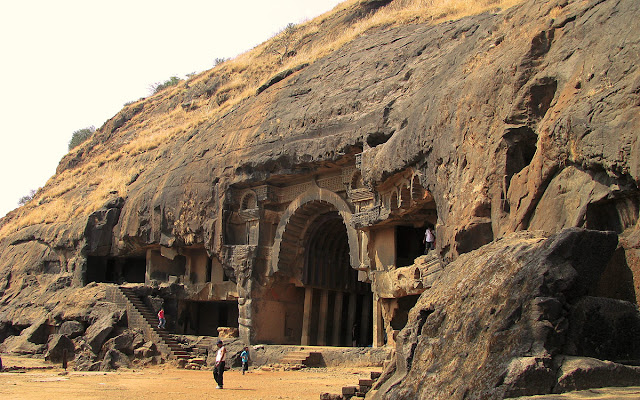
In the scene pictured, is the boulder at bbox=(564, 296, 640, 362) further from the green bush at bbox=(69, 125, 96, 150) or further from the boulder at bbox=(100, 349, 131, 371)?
the green bush at bbox=(69, 125, 96, 150)

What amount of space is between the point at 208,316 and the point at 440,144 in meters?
17.0

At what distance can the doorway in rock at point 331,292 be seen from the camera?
2488 centimetres

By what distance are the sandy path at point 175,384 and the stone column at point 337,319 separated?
4.83 meters

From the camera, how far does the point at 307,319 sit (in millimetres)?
24750

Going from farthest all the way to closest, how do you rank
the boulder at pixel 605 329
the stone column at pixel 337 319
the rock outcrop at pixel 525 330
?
1. the stone column at pixel 337 319
2. the boulder at pixel 605 329
3. the rock outcrop at pixel 525 330

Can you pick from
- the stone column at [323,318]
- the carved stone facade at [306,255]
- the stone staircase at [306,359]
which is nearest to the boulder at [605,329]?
the carved stone facade at [306,255]

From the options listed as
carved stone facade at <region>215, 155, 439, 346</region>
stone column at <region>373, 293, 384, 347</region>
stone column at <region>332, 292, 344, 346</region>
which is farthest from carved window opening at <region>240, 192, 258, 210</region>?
stone column at <region>373, 293, 384, 347</region>

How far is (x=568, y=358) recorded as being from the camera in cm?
738

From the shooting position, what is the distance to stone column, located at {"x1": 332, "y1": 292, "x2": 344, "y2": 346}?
2502 cm

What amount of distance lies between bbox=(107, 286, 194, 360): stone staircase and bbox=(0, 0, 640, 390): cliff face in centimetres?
269

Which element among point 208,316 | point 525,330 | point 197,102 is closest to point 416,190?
point 525,330

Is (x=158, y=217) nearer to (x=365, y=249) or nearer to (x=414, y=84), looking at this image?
(x=365, y=249)

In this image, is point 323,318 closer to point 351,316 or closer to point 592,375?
point 351,316

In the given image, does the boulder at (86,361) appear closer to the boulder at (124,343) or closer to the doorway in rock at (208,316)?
the boulder at (124,343)
